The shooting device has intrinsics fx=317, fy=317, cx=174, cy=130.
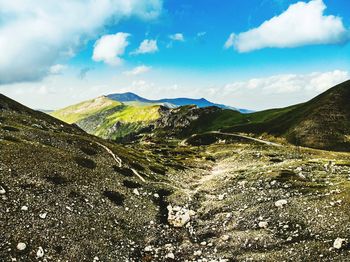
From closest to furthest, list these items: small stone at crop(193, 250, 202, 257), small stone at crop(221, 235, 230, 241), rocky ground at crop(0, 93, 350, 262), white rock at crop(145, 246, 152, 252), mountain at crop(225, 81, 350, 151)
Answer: rocky ground at crop(0, 93, 350, 262) < small stone at crop(193, 250, 202, 257) < white rock at crop(145, 246, 152, 252) < small stone at crop(221, 235, 230, 241) < mountain at crop(225, 81, 350, 151)

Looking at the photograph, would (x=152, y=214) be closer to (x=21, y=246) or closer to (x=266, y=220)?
(x=266, y=220)

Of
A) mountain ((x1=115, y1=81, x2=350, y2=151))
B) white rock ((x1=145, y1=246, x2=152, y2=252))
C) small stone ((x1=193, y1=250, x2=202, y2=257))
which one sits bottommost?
small stone ((x1=193, y1=250, x2=202, y2=257))

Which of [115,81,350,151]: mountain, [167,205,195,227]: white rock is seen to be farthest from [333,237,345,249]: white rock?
[115,81,350,151]: mountain

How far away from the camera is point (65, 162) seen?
125 ft

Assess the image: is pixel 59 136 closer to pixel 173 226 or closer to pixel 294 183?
pixel 173 226

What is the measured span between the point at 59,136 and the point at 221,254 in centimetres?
3550

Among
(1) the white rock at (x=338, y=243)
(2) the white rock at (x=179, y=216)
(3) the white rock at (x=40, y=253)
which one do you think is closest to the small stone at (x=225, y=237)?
(2) the white rock at (x=179, y=216)

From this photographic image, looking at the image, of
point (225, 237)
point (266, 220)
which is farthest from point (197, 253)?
point (266, 220)

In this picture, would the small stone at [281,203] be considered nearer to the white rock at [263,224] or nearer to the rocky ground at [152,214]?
the rocky ground at [152,214]

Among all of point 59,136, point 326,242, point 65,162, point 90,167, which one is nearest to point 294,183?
point 326,242

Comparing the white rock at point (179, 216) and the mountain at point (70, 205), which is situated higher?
the mountain at point (70, 205)

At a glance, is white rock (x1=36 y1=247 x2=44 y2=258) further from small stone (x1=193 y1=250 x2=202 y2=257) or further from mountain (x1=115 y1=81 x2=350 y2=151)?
mountain (x1=115 y1=81 x2=350 y2=151)

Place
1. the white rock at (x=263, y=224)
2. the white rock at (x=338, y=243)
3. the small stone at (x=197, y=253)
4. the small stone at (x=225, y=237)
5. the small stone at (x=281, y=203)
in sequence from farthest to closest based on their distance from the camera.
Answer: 1. the small stone at (x=281, y=203)
2. the white rock at (x=263, y=224)
3. the small stone at (x=225, y=237)
4. the small stone at (x=197, y=253)
5. the white rock at (x=338, y=243)

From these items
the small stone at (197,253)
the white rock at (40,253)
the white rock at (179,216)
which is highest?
the white rock at (40,253)
